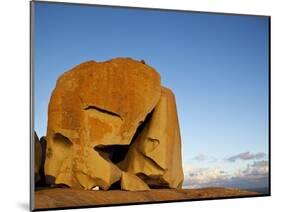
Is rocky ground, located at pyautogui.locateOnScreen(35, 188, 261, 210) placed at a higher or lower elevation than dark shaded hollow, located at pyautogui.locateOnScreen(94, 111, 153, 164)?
lower

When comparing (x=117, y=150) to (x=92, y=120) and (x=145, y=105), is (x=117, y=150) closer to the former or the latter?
(x=92, y=120)

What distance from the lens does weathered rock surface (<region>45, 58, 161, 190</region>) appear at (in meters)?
6.80

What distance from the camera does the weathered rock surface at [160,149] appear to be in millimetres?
7137

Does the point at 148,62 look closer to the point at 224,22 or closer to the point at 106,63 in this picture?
the point at 106,63

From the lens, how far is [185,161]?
287 inches

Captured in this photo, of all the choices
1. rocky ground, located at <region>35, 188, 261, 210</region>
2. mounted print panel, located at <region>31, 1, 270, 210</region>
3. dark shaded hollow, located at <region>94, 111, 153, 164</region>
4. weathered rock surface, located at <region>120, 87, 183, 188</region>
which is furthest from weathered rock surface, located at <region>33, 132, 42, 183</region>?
weathered rock surface, located at <region>120, 87, 183, 188</region>

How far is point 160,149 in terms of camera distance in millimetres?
7195

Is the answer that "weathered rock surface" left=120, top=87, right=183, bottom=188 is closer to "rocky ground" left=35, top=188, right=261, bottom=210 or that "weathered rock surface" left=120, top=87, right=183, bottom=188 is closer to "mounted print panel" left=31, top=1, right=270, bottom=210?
"mounted print panel" left=31, top=1, right=270, bottom=210

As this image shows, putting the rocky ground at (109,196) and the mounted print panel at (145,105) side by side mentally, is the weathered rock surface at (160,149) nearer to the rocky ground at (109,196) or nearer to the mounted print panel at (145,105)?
the mounted print panel at (145,105)


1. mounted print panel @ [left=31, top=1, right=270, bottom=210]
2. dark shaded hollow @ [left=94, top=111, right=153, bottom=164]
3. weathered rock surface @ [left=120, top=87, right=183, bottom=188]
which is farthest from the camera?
weathered rock surface @ [left=120, top=87, right=183, bottom=188]

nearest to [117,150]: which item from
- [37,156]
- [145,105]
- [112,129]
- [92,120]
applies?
[112,129]

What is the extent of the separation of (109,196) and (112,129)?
25.5 inches

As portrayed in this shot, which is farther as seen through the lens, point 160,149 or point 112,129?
point 160,149

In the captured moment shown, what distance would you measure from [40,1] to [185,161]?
2158 mm
